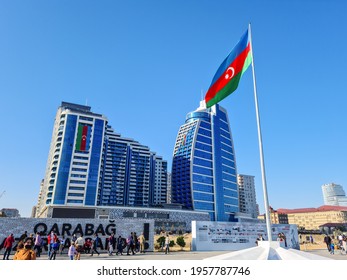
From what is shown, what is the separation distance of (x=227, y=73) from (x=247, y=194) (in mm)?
180061

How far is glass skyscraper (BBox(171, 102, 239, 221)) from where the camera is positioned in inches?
4227

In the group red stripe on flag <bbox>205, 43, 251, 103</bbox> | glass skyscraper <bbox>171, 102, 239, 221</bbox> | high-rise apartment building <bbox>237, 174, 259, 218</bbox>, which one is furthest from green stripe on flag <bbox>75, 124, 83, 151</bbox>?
high-rise apartment building <bbox>237, 174, 259, 218</bbox>

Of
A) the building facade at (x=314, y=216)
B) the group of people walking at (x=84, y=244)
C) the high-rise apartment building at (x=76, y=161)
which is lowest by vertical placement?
the group of people walking at (x=84, y=244)

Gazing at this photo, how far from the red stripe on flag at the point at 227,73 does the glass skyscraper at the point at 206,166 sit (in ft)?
312

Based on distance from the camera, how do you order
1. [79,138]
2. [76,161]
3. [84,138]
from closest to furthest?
Answer: [76,161] < [79,138] < [84,138]

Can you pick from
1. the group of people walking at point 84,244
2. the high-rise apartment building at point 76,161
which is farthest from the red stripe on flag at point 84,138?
the group of people walking at point 84,244

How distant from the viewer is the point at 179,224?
87625mm

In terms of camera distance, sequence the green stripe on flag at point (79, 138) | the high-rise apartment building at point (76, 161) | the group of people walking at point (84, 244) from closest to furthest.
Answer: the group of people walking at point (84, 244) → the high-rise apartment building at point (76, 161) → the green stripe on flag at point (79, 138)

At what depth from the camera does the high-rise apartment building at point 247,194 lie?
573ft

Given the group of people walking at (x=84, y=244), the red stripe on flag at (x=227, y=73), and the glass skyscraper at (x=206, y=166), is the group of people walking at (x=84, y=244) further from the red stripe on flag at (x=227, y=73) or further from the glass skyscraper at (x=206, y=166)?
the glass skyscraper at (x=206, y=166)

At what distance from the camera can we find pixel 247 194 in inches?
7047

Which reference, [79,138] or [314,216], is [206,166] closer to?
[79,138]

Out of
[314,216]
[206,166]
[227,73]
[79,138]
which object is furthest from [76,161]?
[314,216]
